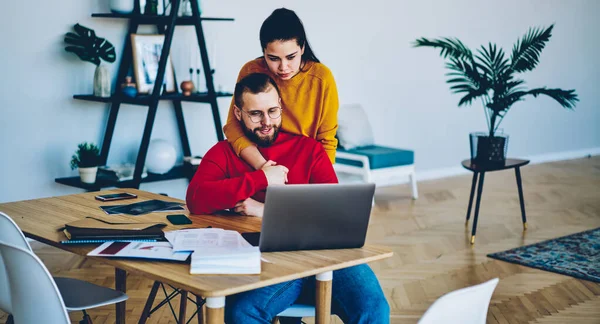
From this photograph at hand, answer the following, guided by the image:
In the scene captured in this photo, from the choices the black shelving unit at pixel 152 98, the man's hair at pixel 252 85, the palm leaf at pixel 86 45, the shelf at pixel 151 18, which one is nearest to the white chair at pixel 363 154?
the black shelving unit at pixel 152 98

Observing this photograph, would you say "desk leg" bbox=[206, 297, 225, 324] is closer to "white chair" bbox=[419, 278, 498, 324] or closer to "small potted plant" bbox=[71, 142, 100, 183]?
"white chair" bbox=[419, 278, 498, 324]

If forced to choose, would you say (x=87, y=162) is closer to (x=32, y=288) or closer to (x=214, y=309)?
(x=32, y=288)

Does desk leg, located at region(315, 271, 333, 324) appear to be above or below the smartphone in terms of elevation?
below

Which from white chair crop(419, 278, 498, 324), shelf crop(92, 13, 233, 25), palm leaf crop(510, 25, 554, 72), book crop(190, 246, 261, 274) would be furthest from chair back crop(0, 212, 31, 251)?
palm leaf crop(510, 25, 554, 72)

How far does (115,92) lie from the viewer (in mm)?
5344

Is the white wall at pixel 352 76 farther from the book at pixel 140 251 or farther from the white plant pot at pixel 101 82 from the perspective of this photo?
the book at pixel 140 251

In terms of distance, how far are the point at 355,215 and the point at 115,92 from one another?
3565 millimetres

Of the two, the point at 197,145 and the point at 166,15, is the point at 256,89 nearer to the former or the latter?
the point at 166,15

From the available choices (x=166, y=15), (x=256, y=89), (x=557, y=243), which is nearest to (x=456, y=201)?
(x=557, y=243)

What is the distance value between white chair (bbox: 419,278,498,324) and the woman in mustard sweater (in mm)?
1322

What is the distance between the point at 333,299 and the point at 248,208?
19.3 inches

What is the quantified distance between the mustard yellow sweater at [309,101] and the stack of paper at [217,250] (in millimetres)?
816

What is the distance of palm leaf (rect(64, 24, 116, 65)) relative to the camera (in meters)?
5.00

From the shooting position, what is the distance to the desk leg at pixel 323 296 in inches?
85.5
